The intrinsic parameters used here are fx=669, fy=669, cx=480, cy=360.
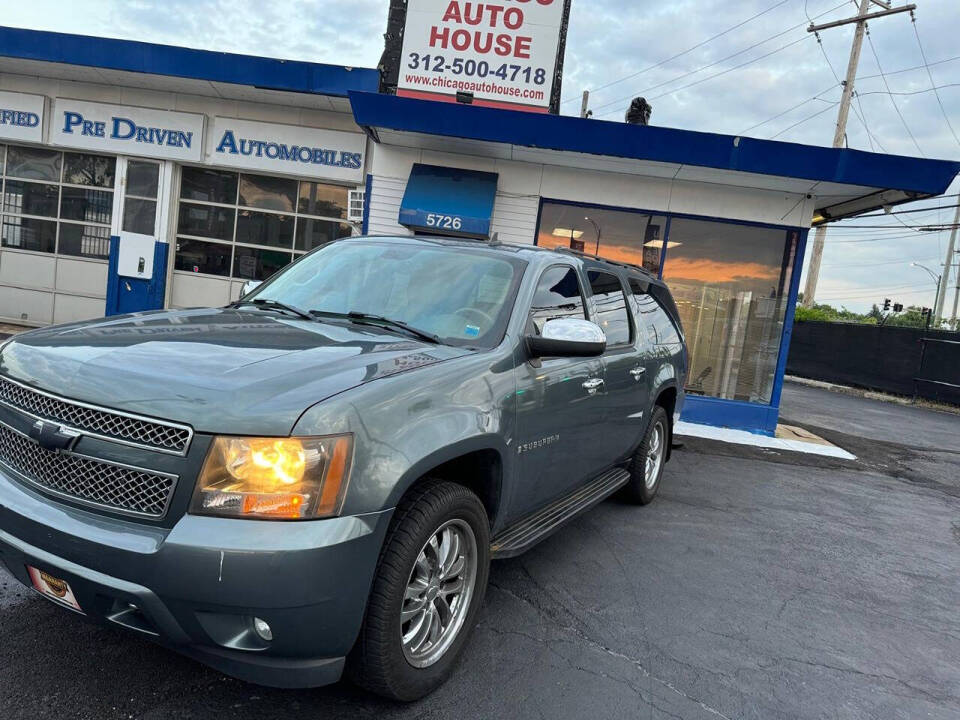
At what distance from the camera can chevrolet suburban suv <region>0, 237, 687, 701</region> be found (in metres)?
2.08

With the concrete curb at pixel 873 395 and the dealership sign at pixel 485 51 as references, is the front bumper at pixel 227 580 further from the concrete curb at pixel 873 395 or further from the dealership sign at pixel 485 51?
the concrete curb at pixel 873 395

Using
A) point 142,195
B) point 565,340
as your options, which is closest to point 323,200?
point 142,195

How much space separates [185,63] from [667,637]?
38.1 feet

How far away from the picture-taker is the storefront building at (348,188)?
30.6 ft

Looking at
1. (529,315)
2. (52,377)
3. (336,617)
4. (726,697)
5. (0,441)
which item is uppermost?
(529,315)

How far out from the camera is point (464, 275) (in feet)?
11.8

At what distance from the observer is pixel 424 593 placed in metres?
2.66

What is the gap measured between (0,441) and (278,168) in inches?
422

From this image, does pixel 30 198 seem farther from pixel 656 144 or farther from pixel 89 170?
pixel 656 144

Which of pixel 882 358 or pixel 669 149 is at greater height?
pixel 669 149

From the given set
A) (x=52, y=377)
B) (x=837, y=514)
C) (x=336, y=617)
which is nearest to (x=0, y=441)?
(x=52, y=377)

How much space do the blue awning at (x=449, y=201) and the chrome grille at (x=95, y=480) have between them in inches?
320

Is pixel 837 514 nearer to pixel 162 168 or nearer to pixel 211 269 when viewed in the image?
pixel 211 269

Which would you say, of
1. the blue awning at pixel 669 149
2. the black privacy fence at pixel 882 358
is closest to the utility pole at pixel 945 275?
the black privacy fence at pixel 882 358
